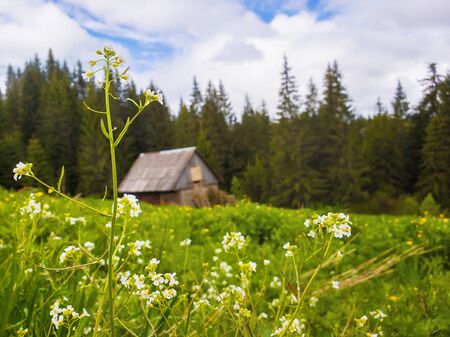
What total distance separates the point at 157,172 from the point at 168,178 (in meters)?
1.53

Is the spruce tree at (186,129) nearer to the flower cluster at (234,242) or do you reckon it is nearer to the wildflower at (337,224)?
the flower cluster at (234,242)

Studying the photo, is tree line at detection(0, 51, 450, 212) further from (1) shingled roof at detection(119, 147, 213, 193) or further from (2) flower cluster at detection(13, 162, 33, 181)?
(2) flower cluster at detection(13, 162, 33, 181)

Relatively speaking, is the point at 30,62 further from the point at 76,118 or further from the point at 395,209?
the point at 395,209

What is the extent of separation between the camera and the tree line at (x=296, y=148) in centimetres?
3897

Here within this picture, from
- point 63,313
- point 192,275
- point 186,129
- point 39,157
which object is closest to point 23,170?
point 63,313

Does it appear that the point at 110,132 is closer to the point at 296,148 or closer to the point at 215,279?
the point at 215,279

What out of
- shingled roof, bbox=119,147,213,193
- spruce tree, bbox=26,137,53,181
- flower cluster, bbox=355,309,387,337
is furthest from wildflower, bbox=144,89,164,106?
spruce tree, bbox=26,137,53,181

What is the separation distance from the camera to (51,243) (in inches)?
103

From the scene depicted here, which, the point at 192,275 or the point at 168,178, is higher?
the point at 168,178

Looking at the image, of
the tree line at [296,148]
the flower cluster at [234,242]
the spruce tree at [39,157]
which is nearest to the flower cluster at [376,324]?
the flower cluster at [234,242]

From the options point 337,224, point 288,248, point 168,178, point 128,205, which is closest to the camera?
point 337,224

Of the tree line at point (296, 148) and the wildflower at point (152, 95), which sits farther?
the tree line at point (296, 148)

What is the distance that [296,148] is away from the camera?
137ft

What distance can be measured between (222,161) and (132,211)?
53168 mm
